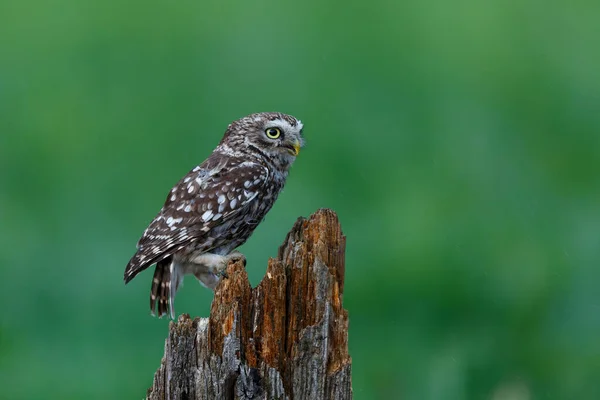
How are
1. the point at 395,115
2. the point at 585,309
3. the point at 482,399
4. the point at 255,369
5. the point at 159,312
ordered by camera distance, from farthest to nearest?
the point at 395,115 < the point at 585,309 < the point at 482,399 < the point at 159,312 < the point at 255,369

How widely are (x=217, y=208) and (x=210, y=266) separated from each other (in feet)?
1.13

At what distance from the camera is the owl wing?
217 inches

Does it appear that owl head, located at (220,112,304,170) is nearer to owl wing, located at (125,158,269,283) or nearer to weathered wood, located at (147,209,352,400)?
owl wing, located at (125,158,269,283)

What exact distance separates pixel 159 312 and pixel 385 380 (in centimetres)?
172

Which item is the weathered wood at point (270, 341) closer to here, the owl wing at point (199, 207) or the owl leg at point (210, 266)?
the owl leg at point (210, 266)

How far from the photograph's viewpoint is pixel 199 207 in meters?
5.68

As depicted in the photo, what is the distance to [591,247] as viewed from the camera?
25.1ft

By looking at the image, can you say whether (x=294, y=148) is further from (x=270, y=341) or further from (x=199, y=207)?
(x=270, y=341)

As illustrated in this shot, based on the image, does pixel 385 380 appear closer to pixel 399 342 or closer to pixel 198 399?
pixel 399 342

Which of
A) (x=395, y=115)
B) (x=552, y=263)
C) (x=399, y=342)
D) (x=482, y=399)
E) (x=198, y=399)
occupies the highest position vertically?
(x=395, y=115)

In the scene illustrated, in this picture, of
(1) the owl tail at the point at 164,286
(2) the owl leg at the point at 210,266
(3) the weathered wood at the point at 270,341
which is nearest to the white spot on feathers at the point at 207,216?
(2) the owl leg at the point at 210,266

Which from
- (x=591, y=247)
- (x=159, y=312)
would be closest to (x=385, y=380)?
(x=159, y=312)

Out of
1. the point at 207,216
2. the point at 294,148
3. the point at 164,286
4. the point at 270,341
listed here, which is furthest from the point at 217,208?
the point at 270,341

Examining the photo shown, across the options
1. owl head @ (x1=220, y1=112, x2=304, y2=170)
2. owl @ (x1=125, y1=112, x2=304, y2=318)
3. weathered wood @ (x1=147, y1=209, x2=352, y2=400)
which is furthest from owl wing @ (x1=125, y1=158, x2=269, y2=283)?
weathered wood @ (x1=147, y1=209, x2=352, y2=400)
